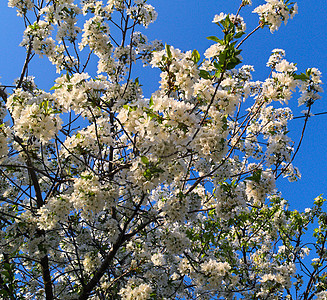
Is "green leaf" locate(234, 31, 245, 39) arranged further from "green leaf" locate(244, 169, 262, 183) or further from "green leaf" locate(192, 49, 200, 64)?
"green leaf" locate(244, 169, 262, 183)

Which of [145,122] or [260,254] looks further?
[260,254]

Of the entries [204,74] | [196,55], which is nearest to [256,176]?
[204,74]

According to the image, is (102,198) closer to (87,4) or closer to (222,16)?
(222,16)

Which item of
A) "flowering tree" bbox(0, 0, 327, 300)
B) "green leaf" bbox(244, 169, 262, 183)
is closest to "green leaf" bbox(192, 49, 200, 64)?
"flowering tree" bbox(0, 0, 327, 300)

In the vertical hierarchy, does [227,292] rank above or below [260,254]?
below

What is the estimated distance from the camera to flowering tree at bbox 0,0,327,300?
381cm

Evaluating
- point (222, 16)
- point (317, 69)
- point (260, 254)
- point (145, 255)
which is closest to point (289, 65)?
point (317, 69)

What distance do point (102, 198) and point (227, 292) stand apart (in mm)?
4614

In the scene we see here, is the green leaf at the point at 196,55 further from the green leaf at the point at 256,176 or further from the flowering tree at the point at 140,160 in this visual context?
the green leaf at the point at 256,176

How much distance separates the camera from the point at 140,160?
3.86 m

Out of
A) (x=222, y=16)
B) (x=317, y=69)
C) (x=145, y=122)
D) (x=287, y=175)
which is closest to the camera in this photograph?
(x=145, y=122)

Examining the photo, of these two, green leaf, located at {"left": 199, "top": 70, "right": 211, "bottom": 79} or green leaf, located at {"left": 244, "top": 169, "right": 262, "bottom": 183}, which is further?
green leaf, located at {"left": 244, "top": 169, "right": 262, "bottom": 183}

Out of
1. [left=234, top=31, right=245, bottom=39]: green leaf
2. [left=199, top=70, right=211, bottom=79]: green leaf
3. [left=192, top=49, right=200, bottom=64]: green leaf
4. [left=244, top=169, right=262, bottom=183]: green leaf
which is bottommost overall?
[left=244, top=169, right=262, bottom=183]: green leaf

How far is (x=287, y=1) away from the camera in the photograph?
501 cm
